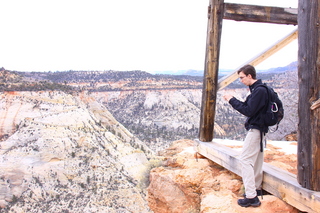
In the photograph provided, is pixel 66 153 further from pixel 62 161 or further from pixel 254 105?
pixel 254 105

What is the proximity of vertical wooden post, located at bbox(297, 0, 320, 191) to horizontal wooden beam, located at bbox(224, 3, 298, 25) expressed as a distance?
1281 millimetres

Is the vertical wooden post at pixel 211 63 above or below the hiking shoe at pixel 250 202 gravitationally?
above

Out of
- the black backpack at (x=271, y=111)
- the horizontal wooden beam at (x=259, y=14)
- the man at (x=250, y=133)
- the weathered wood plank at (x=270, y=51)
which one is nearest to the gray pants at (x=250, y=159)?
the man at (x=250, y=133)

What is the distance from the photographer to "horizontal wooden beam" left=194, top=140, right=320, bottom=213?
2.54m

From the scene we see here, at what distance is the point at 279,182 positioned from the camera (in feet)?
9.66

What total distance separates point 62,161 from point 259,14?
52.3ft

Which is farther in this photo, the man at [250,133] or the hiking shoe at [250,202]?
the hiking shoe at [250,202]

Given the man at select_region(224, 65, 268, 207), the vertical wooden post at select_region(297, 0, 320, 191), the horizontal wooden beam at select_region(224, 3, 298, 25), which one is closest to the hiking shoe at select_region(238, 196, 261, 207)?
the man at select_region(224, 65, 268, 207)

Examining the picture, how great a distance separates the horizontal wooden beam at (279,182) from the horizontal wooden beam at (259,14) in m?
1.66

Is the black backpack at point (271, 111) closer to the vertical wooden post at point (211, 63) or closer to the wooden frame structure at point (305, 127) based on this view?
the wooden frame structure at point (305, 127)

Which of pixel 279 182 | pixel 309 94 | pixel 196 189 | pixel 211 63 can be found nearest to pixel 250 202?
pixel 279 182

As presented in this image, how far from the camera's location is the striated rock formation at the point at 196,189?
9.80ft

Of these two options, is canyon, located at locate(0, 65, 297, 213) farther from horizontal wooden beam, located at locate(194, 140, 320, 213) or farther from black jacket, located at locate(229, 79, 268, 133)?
black jacket, located at locate(229, 79, 268, 133)

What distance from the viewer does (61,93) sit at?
2252cm
